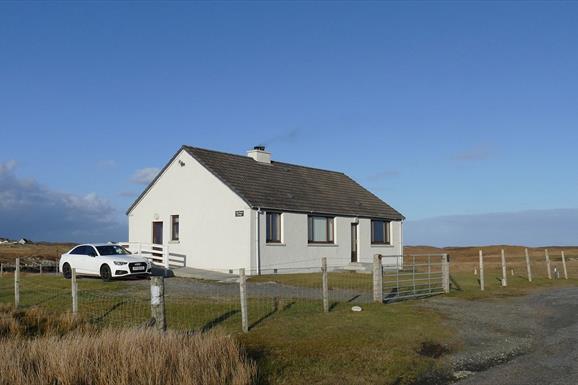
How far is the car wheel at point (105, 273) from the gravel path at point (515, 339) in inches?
492

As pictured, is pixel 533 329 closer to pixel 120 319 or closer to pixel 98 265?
pixel 120 319

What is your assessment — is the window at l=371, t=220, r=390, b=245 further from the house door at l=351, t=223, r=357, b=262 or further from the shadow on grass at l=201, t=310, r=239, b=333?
the shadow on grass at l=201, t=310, r=239, b=333

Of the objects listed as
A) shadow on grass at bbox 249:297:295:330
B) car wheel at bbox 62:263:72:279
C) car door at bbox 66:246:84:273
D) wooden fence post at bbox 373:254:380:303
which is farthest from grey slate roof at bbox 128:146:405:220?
shadow on grass at bbox 249:297:295:330

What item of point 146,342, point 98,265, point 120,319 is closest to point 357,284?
point 98,265

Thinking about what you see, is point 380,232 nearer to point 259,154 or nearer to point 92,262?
point 259,154

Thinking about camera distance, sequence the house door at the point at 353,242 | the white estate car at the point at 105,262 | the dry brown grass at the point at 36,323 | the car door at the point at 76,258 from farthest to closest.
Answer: the house door at the point at 353,242 < the car door at the point at 76,258 < the white estate car at the point at 105,262 < the dry brown grass at the point at 36,323

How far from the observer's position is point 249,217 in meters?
28.2

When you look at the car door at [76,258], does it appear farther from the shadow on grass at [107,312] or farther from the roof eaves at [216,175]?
the shadow on grass at [107,312]

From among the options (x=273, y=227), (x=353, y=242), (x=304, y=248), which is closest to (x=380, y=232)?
(x=353, y=242)

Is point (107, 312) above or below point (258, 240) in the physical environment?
below

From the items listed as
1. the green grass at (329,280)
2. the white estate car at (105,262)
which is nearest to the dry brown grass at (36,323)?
the white estate car at (105,262)

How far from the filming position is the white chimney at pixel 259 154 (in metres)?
34.7

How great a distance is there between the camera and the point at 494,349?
1184 cm

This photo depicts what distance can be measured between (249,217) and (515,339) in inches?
656
